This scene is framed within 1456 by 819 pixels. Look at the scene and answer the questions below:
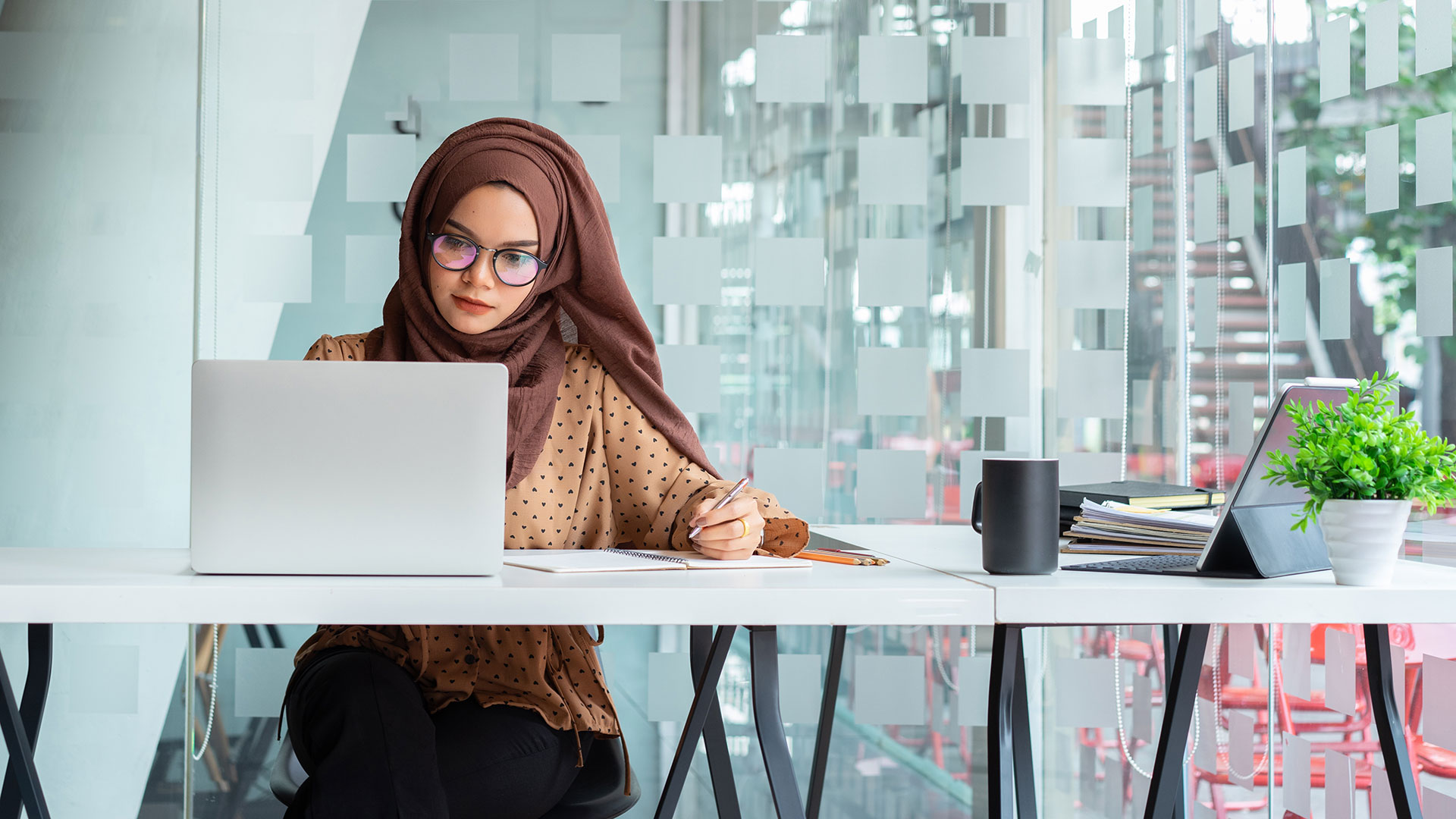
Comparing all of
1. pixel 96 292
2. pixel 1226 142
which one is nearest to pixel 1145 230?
pixel 1226 142

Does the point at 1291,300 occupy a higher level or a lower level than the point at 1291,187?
lower

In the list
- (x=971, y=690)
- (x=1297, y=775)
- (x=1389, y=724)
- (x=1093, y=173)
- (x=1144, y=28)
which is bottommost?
(x=1297, y=775)

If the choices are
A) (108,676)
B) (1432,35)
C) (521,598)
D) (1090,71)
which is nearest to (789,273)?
(1090,71)

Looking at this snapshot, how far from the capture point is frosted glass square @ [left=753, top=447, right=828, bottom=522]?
8.01ft

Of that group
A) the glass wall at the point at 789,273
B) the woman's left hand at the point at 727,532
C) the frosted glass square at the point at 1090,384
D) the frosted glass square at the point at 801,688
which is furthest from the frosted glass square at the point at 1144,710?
the woman's left hand at the point at 727,532

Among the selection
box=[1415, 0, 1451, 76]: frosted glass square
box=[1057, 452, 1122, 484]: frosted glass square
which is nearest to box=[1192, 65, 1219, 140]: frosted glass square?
box=[1415, 0, 1451, 76]: frosted glass square

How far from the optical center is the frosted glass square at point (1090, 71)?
251 cm

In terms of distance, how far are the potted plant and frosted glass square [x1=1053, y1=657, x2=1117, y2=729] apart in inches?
53.9

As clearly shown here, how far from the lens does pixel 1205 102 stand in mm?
2459

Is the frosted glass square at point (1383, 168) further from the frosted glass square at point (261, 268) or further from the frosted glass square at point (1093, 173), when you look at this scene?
the frosted glass square at point (261, 268)

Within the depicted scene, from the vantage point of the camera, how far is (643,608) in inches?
39.6

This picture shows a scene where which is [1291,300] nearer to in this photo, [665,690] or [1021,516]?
[1021,516]

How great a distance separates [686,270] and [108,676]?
1505 mm

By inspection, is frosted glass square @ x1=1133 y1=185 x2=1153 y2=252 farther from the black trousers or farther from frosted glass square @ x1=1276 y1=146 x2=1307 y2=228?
the black trousers
